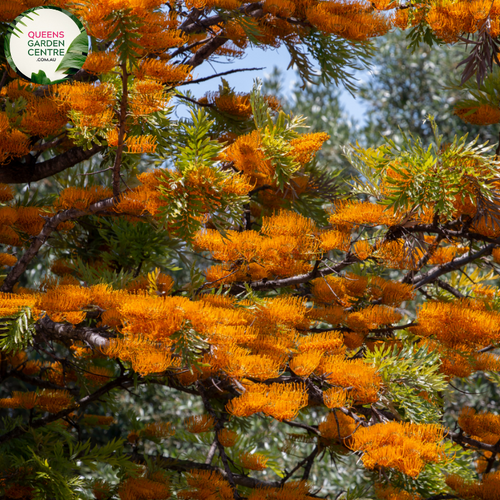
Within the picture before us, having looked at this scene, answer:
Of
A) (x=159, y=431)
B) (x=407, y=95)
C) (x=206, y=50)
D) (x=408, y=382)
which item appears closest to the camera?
(x=408, y=382)

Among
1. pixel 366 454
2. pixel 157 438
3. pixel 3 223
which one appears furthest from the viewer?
pixel 157 438

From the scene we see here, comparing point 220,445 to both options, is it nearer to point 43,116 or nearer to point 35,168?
point 43,116

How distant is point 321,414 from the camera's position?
6.07 m

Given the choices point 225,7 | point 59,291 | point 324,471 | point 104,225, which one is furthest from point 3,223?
point 324,471

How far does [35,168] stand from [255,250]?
1.24 metres

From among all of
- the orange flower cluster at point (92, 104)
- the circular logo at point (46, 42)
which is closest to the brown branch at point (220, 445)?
the orange flower cluster at point (92, 104)

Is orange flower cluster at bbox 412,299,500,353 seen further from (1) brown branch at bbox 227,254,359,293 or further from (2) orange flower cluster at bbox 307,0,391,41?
(2) orange flower cluster at bbox 307,0,391,41

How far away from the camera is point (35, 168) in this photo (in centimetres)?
252

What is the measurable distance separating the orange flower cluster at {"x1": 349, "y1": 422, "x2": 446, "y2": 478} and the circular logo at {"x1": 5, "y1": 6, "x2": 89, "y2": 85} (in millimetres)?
1848

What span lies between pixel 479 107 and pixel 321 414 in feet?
14.9

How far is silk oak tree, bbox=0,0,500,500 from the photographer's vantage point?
154 cm

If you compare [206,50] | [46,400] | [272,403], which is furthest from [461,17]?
[46,400]

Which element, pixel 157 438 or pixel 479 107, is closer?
pixel 479 107

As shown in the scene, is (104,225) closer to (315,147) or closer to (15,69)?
(15,69)
